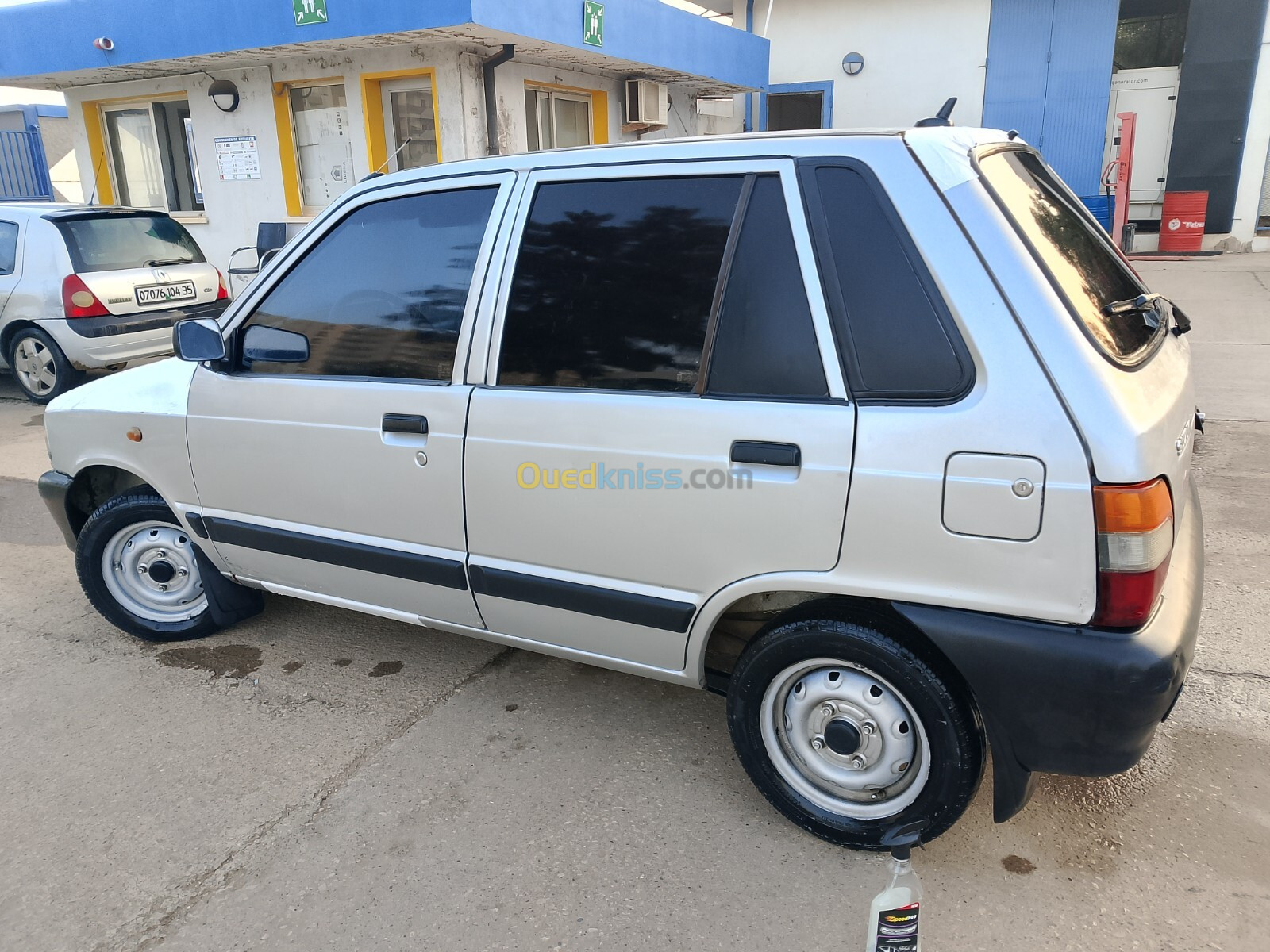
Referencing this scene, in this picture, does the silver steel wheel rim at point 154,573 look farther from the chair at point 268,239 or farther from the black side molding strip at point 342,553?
the chair at point 268,239

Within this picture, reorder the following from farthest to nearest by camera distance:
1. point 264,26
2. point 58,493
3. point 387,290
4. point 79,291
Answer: point 264,26 < point 79,291 < point 58,493 < point 387,290

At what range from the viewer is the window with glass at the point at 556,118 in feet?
37.6

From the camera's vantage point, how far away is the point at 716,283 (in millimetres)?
2414

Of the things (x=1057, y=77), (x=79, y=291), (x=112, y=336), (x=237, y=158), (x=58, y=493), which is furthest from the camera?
(x=1057, y=77)

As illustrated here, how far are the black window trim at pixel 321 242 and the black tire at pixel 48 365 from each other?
6058 millimetres

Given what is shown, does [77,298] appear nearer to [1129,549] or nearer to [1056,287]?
[1056,287]

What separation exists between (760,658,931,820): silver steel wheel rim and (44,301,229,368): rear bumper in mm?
7779

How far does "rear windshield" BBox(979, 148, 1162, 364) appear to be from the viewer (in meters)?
2.15

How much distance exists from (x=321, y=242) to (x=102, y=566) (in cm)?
179

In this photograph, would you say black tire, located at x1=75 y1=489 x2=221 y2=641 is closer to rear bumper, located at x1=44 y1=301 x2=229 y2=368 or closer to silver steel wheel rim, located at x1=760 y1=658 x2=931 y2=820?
silver steel wheel rim, located at x1=760 y1=658 x2=931 y2=820

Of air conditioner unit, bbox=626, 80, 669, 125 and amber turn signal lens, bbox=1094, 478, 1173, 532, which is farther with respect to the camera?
air conditioner unit, bbox=626, 80, 669, 125

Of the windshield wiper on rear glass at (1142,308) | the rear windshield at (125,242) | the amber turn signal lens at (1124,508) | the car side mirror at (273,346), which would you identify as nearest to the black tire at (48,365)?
the rear windshield at (125,242)

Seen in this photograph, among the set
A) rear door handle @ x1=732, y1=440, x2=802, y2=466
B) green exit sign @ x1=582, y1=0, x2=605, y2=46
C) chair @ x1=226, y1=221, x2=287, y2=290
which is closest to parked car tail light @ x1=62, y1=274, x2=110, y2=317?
chair @ x1=226, y1=221, x2=287, y2=290

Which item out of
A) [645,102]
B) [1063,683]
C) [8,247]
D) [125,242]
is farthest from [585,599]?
[645,102]
